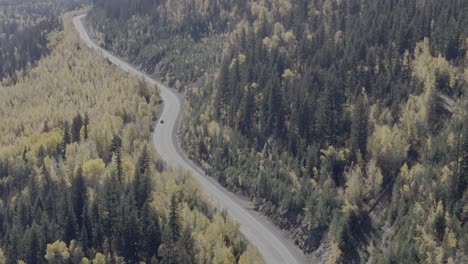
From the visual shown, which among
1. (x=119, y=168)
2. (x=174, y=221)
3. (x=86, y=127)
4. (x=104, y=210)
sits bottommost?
(x=86, y=127)

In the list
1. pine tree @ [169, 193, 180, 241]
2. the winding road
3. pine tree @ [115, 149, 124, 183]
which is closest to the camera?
pine tree @ [169, 193, 180, 241]

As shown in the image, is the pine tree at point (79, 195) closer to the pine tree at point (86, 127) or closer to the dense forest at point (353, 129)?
the dense forest at point (353, 129)

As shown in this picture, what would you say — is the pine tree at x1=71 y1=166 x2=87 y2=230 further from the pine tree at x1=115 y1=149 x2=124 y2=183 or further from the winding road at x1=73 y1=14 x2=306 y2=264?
the winding road at x1=73 y1=14 x2=306 y2=264

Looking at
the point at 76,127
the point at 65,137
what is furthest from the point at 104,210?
the point at 76,127

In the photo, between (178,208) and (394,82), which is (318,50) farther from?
(178,208)

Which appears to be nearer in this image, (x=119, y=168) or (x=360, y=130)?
(x=119, y=168)

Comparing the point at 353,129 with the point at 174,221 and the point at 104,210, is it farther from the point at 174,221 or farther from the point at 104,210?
the point at 104,210

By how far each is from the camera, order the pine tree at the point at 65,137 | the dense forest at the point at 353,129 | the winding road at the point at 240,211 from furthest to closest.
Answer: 1. the pine tree at the point at 65,137
2. the winding road at the point at 240,211
3. the dense forest at the point at 353,129

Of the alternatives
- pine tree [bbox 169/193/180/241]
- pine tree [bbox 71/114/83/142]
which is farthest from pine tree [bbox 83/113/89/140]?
pine tree [bbox 169/193/180/241]

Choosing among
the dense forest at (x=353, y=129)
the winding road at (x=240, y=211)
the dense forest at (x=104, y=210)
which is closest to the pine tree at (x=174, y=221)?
the dense forest at (x=104, y=210)
